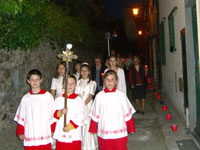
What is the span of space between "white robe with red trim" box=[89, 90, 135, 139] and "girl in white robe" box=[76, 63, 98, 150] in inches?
43.8

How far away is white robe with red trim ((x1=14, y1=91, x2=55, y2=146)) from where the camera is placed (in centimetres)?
413

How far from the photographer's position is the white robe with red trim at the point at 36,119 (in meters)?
4.13

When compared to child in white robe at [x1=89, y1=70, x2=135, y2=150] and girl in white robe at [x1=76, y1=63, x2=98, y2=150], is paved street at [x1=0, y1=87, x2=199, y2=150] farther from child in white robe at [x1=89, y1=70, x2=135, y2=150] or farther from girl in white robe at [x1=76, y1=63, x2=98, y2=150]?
child in white robe at [x1=89, y1=70, x2=135, y2=150]

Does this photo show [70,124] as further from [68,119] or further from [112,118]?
[112,118]

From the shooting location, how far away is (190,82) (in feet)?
19.6

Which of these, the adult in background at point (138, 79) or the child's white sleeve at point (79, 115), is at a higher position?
the adult in background at point (138, 79)

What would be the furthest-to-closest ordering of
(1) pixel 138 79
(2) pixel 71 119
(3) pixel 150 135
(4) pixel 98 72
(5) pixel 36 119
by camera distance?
(1) pixel 138 79 → (4) pixel 98 72 → (3) pixel 150 135 → (2) pixel 71 119 → (5) pixel 36 119

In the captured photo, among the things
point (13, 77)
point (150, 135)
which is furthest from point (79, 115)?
point (13, 77)

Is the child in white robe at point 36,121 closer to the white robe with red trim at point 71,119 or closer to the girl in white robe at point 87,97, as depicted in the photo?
the white robe with red trim at point 71,119

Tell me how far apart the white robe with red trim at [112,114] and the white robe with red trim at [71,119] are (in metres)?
0.24

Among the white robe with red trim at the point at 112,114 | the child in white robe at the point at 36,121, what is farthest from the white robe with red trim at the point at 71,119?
the white robe with red trim at the point at 112,114

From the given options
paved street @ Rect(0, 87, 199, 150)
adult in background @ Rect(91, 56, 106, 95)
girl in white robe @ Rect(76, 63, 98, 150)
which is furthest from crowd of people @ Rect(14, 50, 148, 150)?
adult in background @ Rect(91, 56, 106, 95)

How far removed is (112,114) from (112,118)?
61 mm

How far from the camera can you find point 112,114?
422cm
